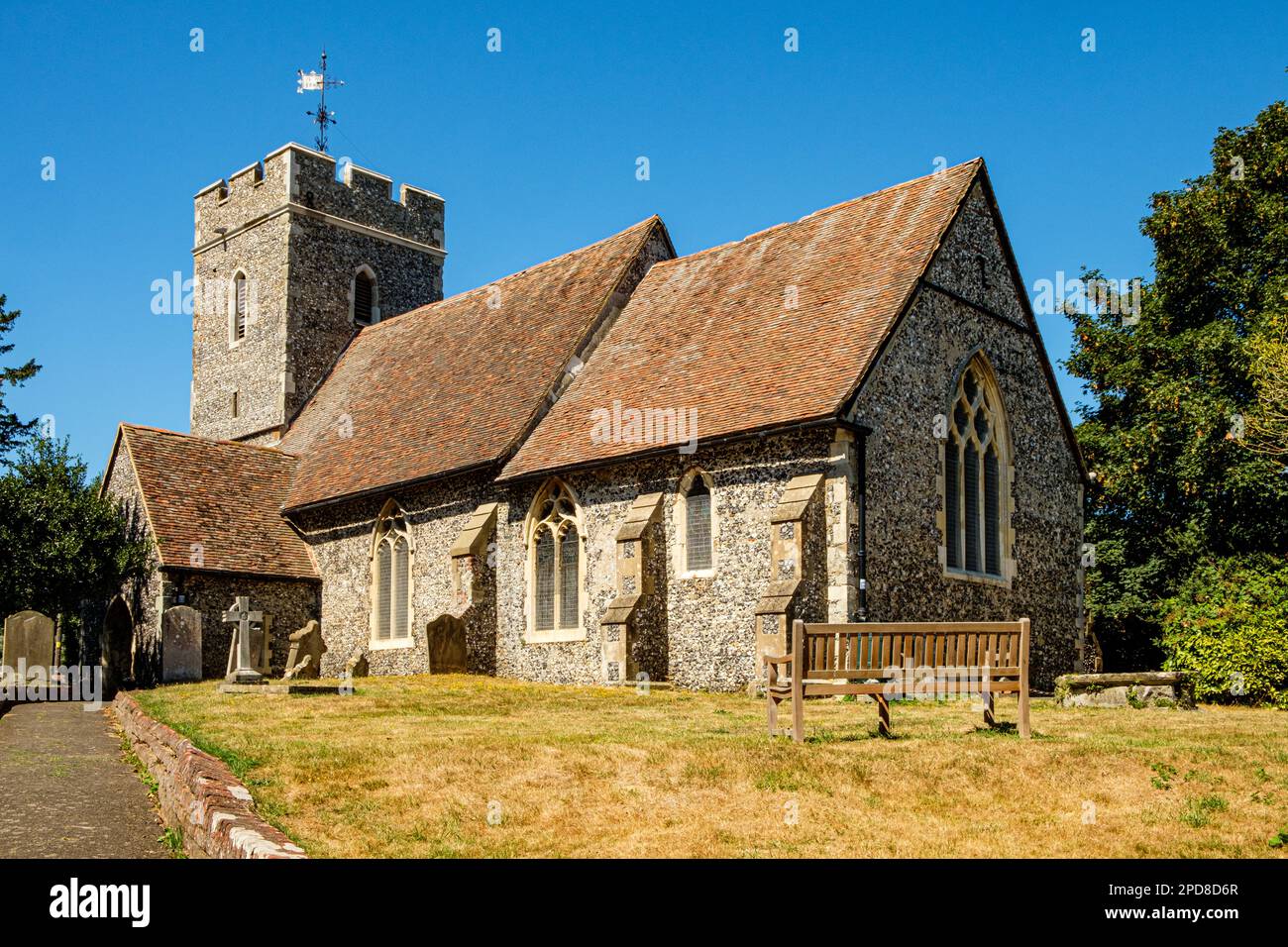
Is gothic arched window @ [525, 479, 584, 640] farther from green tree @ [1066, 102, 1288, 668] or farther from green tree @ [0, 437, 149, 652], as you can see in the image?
green tree @ [1066, 102, 1288, 668]

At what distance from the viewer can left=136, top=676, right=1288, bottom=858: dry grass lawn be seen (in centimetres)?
806

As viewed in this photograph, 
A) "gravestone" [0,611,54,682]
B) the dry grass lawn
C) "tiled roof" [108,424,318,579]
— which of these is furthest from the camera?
"tiled roof" [108,424,318,579]

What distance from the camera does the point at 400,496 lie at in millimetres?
26188

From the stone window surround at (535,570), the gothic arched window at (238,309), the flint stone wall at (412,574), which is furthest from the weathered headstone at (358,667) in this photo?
the gothic arched window at (238,309)

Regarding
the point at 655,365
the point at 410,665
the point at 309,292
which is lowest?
the point at 410,665

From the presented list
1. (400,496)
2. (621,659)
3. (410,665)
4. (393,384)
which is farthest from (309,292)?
(621,659)

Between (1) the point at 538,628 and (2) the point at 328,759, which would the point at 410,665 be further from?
(2) the point at 328,759

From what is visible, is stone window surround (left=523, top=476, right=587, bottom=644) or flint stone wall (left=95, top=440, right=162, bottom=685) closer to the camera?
→ stone window surround (left=523, top=476, right=587, bottom=644)

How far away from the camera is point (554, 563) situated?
23031 millimetres

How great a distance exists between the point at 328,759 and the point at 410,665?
47.9 feet

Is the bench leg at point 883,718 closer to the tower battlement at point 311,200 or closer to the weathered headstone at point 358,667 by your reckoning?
the weathered headstone at point 358,667

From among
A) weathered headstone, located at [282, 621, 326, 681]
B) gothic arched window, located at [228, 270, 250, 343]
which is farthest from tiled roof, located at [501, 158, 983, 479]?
gothic arched window, located at [228, 270, 250, 343]

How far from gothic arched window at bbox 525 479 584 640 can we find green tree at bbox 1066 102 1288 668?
1218 centimetres

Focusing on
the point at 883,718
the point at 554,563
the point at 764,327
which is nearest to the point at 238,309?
the point at 554,563
